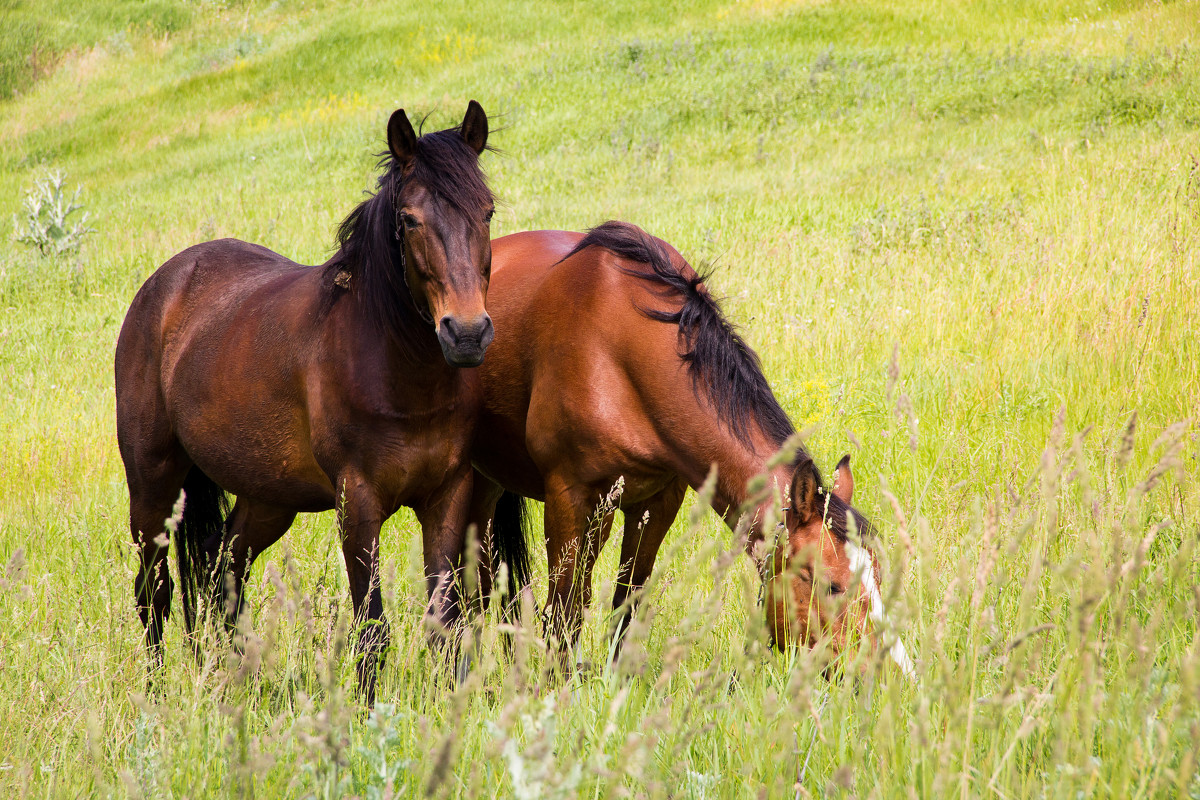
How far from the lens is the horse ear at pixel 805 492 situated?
106 inches

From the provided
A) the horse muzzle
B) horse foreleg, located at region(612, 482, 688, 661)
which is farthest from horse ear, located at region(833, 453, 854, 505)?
the horse muzzle

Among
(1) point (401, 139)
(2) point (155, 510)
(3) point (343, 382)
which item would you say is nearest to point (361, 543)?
(3) point (343, 382)

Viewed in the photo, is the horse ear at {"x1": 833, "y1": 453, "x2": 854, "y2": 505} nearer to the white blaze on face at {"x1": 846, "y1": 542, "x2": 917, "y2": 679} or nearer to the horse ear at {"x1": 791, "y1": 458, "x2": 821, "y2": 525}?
the horse ear at {"x1": 791, "y1": 458, "x2": 821, "y2": 525}

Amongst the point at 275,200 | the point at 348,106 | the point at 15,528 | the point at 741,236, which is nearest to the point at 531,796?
the point at 15,528

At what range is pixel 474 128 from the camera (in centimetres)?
311

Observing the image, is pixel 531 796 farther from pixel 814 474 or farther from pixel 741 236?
pixel 741 236

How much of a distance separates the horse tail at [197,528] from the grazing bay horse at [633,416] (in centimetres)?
157

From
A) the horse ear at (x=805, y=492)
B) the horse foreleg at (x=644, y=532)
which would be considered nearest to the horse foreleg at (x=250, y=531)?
the horse foreleg at (x=644, y=532)

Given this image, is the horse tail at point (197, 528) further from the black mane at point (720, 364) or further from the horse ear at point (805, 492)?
the horse ear at point (805, 492)

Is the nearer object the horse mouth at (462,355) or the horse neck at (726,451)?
the horse mouth at (462,355)

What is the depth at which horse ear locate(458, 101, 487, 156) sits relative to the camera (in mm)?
3070

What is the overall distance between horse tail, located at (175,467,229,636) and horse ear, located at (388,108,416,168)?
6.86 feet

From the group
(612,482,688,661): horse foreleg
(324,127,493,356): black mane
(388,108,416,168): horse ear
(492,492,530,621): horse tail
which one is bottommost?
(492,492,530,621): horse tail

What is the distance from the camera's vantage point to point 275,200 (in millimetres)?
14570
